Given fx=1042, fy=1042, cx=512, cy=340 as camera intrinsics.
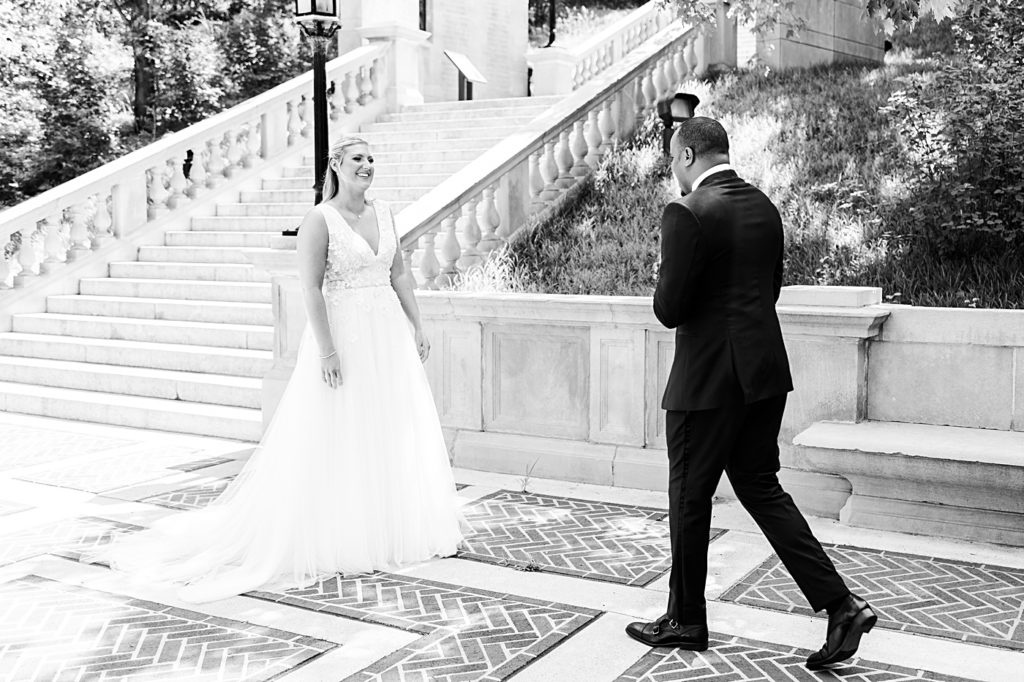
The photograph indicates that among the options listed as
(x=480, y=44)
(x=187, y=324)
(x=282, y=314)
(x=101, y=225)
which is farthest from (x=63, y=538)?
(x=480, y=44)

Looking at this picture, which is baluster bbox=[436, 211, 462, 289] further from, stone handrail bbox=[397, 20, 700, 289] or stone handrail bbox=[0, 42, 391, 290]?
stone handrail bbox=[0, 42, 391, 290]

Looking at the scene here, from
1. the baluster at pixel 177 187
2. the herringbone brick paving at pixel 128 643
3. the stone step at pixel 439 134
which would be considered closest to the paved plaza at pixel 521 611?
the herringbone brick paving at pixel 128 643

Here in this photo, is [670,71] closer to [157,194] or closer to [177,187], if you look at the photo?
[177,187]

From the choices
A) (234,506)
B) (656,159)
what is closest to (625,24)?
(656,159)

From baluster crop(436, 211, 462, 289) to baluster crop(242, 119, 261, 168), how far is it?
6.40 metres

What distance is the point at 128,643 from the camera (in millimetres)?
4586

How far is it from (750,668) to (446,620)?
55.4 inches

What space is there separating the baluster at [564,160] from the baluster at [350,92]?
550 cm

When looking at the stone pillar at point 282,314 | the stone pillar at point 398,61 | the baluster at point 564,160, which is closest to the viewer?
the stone pillar at point 282,314

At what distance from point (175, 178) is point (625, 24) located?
32.3ft

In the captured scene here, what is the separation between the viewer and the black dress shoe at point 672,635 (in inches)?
173

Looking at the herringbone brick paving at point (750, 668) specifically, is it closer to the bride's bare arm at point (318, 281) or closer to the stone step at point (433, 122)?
the bride's bare arm at point (318, 281)

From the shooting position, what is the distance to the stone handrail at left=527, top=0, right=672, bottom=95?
67.3 ft

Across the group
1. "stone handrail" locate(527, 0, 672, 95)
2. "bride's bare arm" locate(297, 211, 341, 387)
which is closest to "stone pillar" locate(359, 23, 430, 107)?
"stone handrail" locate(527, 0, 672, 95)
